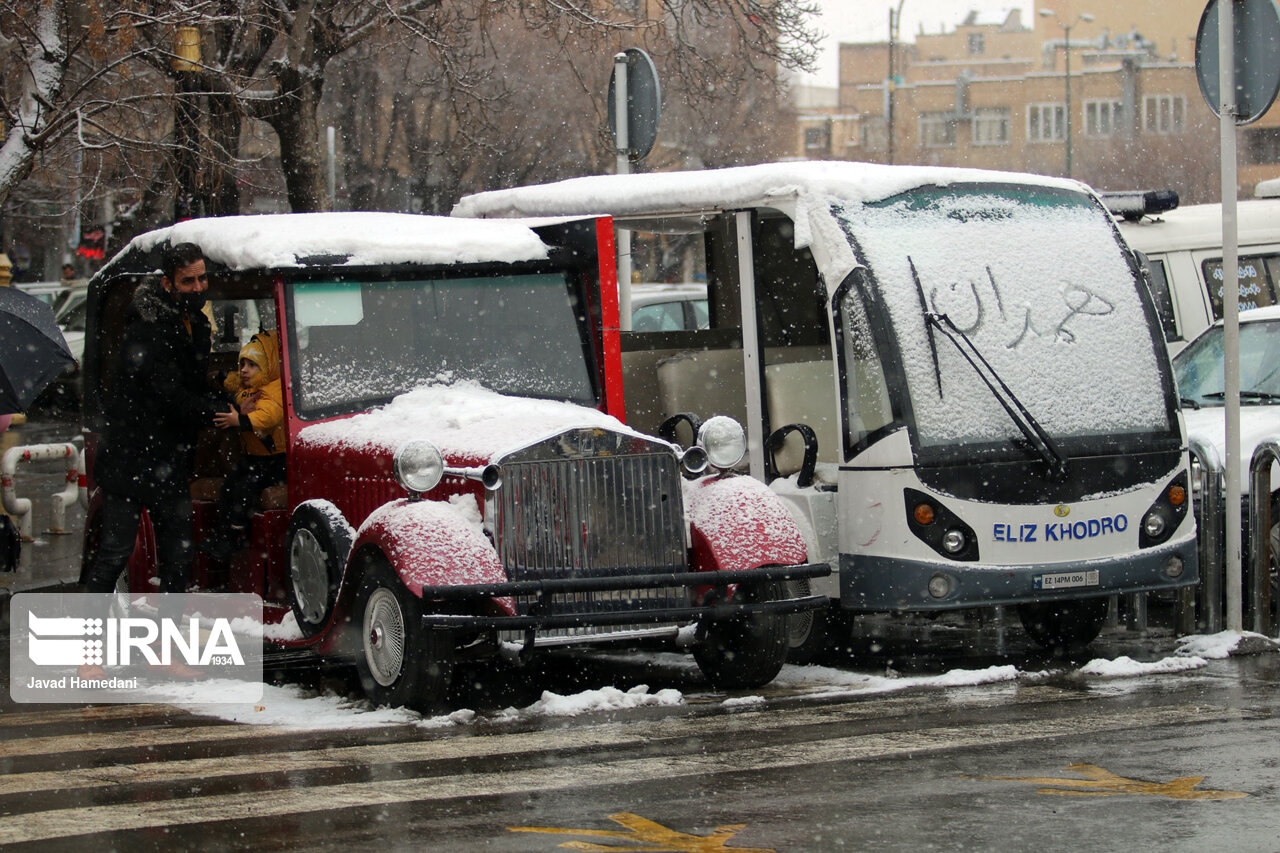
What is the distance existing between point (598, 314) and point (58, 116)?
213 inches

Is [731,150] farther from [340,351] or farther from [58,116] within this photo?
[340,351]

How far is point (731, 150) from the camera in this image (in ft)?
151

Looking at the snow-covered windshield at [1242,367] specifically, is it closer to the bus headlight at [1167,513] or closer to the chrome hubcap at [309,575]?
the bus headlight at [1167,513]

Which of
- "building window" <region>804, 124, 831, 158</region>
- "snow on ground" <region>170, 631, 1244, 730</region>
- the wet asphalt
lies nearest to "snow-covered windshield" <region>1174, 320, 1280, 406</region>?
"snow on ground" <region>170, 631, 1244, 730</region>

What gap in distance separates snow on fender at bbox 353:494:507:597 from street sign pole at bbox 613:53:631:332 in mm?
4169

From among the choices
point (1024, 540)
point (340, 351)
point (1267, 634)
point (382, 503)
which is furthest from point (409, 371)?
point (1267, 634)

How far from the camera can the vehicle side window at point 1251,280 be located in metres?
14.9

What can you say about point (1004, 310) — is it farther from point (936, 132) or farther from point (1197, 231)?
point (936, 132)

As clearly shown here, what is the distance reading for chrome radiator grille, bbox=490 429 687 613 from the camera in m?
7.71

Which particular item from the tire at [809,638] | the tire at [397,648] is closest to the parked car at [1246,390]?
the tire at [809,638]

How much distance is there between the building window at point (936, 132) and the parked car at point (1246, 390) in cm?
7851

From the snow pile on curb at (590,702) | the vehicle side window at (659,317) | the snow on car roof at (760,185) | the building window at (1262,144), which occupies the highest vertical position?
the building window at (1262,144)

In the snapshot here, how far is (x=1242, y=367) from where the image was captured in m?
11.5

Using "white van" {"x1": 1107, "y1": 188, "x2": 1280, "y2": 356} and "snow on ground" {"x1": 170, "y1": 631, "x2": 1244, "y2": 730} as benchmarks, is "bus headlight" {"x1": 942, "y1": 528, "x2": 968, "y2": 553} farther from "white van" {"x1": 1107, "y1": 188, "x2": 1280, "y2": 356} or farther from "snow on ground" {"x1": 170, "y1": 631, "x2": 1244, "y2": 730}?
"white van" {"x1": 1107, "y1": 188, "x2": 1280, "y2": 356}
